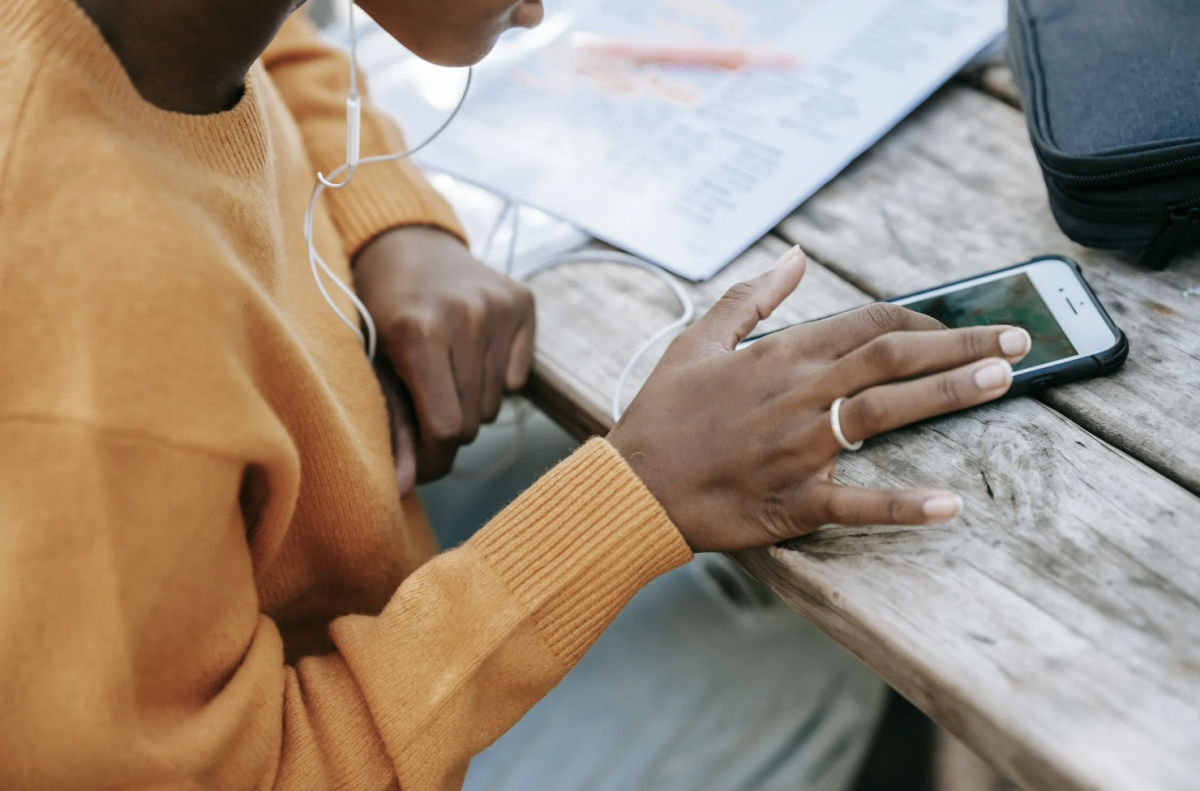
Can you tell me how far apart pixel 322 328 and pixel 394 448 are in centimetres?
12

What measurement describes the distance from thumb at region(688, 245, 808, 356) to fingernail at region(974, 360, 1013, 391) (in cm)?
15

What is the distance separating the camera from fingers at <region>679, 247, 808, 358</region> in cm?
61

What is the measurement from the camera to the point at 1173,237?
63 cm

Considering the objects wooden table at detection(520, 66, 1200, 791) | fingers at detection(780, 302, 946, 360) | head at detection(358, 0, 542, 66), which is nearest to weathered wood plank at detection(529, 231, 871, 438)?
wooden table at detection(520, 66, 1200, 791)

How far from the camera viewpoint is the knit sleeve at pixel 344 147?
826 mm

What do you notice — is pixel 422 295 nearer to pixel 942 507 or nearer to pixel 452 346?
pixel 452 346

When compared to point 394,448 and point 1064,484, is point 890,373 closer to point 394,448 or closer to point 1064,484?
point 1064,484

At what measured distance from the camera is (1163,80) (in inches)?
24.9

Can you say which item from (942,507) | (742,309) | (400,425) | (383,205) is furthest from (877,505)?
(383,205)

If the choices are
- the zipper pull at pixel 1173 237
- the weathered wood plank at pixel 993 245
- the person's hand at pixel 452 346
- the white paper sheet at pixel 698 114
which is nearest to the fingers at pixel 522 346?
the person's hand at pixel 452 346

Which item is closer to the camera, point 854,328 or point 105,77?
point 105,77

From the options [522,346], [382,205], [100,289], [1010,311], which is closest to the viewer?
[100,289]

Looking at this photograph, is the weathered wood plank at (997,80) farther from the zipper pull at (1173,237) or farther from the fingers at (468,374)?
the fingers at (468,374)

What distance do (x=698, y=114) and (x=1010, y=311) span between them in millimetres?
367
